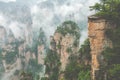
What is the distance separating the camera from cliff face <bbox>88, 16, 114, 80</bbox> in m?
36.7

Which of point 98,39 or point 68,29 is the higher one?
point 68,29

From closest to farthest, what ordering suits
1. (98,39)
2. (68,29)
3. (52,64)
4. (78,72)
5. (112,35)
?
(112,35) → (98,39) → (78,72) → (68,29) → (52,64)

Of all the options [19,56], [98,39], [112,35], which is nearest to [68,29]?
[19,56]

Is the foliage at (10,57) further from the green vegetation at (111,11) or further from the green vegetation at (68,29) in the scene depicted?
the green vegetation at (111,11)

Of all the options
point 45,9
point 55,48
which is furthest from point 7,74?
point 45,9

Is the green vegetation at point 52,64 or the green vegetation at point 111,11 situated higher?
the green vegetation at point 111,11

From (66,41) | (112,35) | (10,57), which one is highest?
(112,35)

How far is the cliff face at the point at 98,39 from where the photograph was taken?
1443 inches

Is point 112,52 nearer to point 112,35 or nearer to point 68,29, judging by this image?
point 112,35

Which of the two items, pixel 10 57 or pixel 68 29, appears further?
pixel 10 57

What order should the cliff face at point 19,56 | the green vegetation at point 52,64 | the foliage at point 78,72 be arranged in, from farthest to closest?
1. the cliff face at point 19,56
2. the green vegetation at point 52,64
3. the foliage at point 78,72

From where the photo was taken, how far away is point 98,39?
36.9m

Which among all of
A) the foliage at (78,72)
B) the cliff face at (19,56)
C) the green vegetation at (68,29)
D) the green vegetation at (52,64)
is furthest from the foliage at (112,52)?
the cliff face at (19,56)

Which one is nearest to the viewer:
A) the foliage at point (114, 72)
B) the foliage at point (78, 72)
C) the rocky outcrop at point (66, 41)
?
the foliage at point (114, 72)
